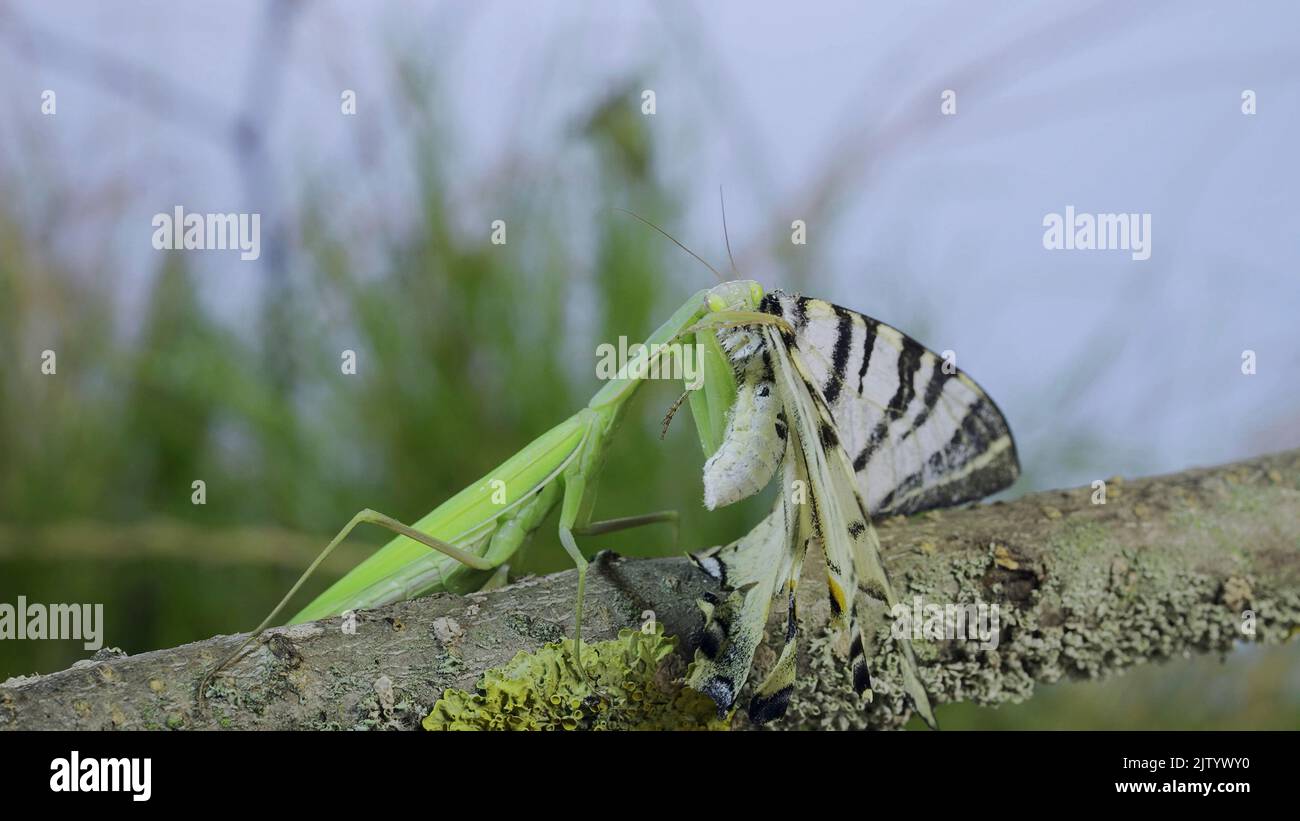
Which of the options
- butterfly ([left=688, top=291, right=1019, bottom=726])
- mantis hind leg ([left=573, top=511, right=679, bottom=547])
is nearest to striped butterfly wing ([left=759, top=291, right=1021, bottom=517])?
butterfly ([left=688, top=291, right=1019, bottom=726])

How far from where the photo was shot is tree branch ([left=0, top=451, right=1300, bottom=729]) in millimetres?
382

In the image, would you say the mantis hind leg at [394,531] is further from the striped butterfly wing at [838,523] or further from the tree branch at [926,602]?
the striped butterfly wing at [838,523]

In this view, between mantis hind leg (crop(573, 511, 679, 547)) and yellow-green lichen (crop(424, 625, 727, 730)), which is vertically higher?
mantis hind leg (crop(573, 511, 679, 547))

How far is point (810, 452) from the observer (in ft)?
1.42

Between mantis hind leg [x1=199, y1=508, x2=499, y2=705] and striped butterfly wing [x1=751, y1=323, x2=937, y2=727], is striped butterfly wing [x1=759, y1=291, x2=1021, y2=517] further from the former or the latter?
mantis hind leg [x1=199, y1=508, x2=499, y2=705]

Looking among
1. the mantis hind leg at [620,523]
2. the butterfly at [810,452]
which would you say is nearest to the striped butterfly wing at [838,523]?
the butterfly at [810,452]

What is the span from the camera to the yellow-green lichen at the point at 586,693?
0.42 m

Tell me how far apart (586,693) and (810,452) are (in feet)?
0.53

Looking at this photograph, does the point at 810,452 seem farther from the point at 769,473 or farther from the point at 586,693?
the point at 586,693

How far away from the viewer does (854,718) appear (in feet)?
1.63

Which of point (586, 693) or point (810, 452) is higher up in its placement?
point (810, 452)

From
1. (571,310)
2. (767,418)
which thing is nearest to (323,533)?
(571,310)

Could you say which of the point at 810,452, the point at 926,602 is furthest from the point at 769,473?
the point at 926,602
